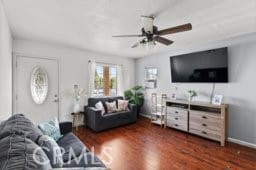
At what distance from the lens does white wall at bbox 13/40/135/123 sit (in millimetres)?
3627

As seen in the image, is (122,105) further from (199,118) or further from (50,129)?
(50,129)

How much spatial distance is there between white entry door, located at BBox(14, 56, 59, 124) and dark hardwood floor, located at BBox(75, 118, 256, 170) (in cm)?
103

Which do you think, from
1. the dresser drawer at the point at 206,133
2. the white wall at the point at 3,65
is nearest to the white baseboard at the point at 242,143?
the dresser drawer at the point at 206,133

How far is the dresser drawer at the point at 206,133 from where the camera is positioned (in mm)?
3236

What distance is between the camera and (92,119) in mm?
4012

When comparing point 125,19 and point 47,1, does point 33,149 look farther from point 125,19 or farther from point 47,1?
point 125,19

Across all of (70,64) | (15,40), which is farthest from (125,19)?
(15,40)

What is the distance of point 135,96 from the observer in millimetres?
5312

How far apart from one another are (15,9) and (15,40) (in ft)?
5.68

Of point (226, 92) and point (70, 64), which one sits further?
point (70, 64)

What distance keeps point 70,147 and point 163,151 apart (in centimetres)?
177

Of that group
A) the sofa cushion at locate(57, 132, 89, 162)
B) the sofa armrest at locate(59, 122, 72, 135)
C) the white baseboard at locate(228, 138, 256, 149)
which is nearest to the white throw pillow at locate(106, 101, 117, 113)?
the sofa armrest at locate(59, 122, 72, 135)

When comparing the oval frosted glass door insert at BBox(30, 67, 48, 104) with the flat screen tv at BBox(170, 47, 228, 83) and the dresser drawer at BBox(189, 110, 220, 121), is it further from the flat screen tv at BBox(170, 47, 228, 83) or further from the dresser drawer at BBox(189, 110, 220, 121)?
the dresser drawer at BBox(189, 110, 220, 121)

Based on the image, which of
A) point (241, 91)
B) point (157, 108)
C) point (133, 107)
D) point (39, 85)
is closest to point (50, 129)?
point (39, 85)
